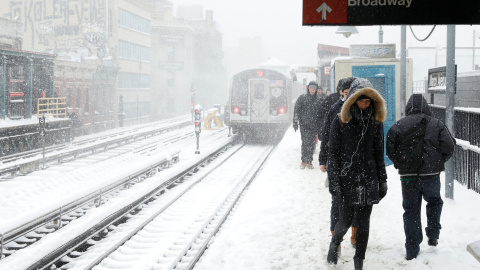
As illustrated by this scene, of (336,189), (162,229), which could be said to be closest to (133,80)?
(162,229)

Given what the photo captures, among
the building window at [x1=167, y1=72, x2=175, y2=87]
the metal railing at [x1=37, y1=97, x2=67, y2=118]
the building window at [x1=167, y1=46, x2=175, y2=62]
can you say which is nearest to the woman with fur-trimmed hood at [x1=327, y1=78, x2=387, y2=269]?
the metal railing at [x1=37, y1=97, x2=67, y2=118]

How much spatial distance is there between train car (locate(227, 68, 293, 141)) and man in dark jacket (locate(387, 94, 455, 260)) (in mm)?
14466

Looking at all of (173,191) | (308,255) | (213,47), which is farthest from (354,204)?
(213,47)

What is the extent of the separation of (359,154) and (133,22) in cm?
4120

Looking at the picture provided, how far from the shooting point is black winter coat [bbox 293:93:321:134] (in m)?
10.5

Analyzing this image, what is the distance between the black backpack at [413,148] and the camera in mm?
4914

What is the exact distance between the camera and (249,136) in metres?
21.3

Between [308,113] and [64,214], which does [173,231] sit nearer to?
[64,214]

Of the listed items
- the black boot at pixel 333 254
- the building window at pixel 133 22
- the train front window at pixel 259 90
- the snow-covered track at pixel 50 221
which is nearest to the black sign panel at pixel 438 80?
the black boot at pixel 333 254

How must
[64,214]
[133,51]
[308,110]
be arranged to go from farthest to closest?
[133,51] → [308,110] → [64,214]

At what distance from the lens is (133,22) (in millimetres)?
42781

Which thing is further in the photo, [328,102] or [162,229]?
[328,102]

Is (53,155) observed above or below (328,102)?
below

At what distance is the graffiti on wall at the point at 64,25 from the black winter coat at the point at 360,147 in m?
34.1
